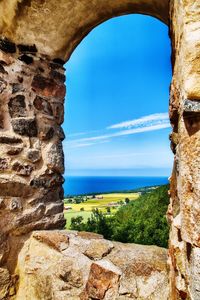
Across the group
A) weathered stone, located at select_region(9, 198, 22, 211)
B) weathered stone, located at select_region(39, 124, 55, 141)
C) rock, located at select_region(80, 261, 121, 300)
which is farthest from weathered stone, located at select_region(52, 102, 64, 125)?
rock, located at select_region(80, 261, 121, 300)

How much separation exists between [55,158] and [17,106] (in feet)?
1.38

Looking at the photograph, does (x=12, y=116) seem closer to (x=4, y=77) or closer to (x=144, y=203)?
(x=4, y=77)

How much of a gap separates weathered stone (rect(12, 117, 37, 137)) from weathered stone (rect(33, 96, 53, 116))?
11cm

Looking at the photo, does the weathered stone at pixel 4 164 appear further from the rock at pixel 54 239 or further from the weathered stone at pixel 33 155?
the rock at pixel 54 239

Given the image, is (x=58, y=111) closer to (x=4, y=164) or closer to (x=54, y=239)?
(x=4, y=164)

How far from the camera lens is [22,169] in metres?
A: 1.89

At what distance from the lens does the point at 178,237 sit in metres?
1.12

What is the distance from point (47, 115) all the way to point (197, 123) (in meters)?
1.37

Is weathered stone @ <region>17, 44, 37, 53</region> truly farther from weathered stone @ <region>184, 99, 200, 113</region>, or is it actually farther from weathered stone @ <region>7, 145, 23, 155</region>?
weathered stone @ <region>184, 99, 200, 113</region>

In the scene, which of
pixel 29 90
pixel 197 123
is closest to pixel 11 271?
pixel 29 90

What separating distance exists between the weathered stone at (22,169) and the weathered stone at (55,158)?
5.1 inches

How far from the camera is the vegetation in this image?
2141mm

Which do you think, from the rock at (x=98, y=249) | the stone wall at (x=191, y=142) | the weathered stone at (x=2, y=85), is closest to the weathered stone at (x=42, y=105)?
the weathered stone at (x=2, y=85)

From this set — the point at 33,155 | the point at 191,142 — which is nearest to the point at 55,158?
the point at 33,155
